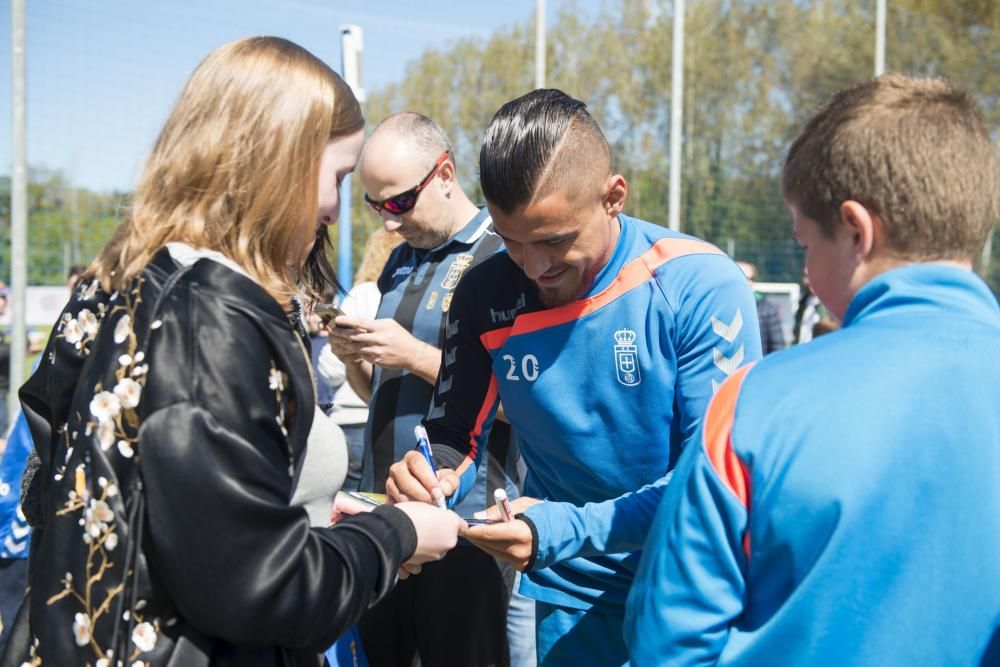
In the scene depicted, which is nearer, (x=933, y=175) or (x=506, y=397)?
(x=933, y=175)

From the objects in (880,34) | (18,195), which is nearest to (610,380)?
(18,195)

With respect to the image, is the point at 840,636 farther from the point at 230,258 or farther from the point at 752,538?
the point at 230,258

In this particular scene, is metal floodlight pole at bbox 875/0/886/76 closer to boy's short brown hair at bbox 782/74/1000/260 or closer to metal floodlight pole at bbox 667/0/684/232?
metal floodlight pole at bbox 667/0/684/232

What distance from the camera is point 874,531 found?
1.18 metres

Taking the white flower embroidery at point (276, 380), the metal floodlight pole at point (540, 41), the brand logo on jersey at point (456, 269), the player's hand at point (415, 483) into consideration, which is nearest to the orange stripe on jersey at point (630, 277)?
the player's hand at point (415, 483)

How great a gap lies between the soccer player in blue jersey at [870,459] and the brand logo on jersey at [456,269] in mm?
1933

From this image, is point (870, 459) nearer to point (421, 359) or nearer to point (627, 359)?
point (627, 359)

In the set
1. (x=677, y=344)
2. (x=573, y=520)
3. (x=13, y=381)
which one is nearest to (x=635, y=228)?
(x=677, y=344)

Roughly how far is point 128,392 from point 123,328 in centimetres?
10

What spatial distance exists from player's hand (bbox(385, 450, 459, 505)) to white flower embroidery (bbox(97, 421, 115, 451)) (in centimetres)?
83

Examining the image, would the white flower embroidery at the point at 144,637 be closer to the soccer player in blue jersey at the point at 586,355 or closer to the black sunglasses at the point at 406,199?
the soccer player in blue jersey at the point at 586,355

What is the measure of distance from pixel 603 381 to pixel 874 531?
1013mm

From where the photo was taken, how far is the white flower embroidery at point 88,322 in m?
1.41

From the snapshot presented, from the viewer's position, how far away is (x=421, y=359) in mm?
3004
